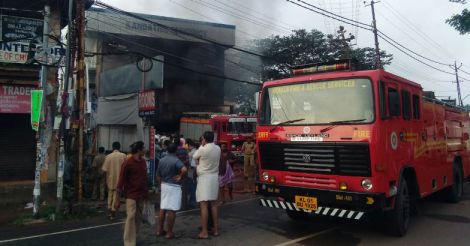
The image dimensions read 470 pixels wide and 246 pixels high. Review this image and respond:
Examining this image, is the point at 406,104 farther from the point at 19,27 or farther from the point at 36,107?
the point at 19,27

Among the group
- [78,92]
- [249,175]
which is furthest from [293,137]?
[249,175]

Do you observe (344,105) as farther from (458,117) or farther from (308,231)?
(458,117)

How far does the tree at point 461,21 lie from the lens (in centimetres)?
1226

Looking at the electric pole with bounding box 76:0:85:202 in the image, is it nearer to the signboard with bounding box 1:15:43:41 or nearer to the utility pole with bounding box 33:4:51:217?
the utility pole with bounding box 33:4:51:217

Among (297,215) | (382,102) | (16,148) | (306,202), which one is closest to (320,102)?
(382,102)

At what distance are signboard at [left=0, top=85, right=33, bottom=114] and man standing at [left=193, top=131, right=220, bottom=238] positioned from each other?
6776 mm

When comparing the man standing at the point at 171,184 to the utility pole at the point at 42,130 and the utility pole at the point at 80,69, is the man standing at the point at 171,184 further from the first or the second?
the utility pole at the point at 80,69

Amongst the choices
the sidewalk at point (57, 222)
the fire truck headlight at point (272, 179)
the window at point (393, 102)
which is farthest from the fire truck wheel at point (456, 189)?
the fire truck headlight at point (272, 179)

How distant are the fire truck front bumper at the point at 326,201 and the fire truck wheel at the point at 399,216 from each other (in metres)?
0.39

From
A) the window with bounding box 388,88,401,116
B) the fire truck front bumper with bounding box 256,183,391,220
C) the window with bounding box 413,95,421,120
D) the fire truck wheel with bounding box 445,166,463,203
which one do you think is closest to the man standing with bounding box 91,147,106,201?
the fire truck front bumper with bounding box 256,183,391,220

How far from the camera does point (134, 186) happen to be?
5844 mm

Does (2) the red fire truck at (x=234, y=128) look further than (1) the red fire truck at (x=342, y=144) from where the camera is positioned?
Yes

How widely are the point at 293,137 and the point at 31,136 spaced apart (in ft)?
27.9

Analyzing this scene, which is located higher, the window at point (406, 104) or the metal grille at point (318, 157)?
the window at point (406, 104)
